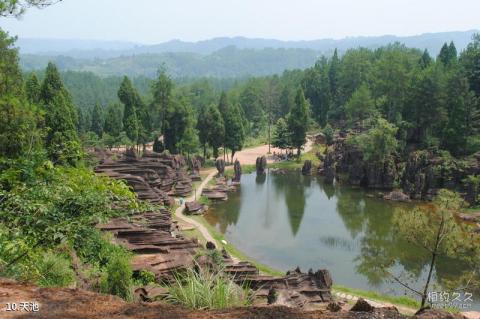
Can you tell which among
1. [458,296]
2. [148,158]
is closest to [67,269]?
[458,296]

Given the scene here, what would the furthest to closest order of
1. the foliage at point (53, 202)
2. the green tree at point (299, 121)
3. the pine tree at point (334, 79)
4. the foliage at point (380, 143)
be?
the pine tree at point (334, 79)
the green tree at point (299, 121)
the foliage at point (380, 143)
the foliage at point (53, 202)

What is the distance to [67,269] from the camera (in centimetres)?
1528

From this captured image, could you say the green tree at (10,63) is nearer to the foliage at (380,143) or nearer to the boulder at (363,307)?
the boulder at (363,307)

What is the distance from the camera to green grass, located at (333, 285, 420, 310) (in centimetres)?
2292

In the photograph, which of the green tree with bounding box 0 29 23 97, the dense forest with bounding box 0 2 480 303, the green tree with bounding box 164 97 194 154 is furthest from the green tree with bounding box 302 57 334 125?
the green tree with bounding box 0 29 23 97

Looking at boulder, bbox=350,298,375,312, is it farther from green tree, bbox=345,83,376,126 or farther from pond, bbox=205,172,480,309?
green tree, bbox=345,83,376,126

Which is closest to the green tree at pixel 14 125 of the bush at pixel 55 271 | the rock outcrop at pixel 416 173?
the bush at pixel 55 271

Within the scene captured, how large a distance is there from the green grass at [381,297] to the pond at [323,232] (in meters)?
0.97

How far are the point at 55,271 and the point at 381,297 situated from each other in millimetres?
16529

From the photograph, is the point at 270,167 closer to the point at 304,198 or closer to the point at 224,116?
the point at 224,116

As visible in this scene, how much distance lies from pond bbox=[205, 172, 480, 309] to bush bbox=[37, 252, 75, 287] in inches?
617

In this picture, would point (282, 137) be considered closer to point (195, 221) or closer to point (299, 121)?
point (299, 121)

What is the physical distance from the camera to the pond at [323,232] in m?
28.0

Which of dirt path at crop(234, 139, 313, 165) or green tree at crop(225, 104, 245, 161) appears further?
dirt path at crop(234, 139, 313, 165)
